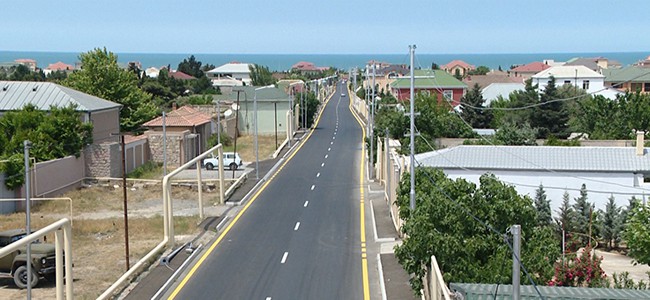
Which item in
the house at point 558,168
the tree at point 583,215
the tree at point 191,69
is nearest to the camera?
the tree at point 583,215

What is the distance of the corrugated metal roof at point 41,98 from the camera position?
176ft

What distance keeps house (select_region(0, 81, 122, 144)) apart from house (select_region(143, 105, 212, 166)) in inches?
127

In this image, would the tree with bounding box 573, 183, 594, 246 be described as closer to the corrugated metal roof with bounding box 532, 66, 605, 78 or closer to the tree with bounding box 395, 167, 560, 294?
the tree with bounding box 395, 167, 560, 294

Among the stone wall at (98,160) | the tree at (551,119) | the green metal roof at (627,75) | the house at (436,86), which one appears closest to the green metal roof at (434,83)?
the house at (436,86)

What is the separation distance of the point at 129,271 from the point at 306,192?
67.5 ft

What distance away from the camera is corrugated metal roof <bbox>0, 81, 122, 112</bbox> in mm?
53781

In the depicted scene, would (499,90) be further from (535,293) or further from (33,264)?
(535,293)

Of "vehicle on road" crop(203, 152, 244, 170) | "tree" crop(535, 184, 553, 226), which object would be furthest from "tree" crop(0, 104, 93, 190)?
"tree" crop(535, 184, 553, 226)

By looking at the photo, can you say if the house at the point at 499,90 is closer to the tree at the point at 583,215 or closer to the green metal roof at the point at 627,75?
the green metal roof at the point at 627,75

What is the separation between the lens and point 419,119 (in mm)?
55938

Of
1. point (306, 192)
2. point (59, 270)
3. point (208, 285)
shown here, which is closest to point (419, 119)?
point (306, 192)

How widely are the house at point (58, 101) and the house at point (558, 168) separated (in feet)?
77.4

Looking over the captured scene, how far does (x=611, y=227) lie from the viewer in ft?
121

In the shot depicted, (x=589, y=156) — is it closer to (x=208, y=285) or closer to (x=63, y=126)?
(x=208, y=285)
